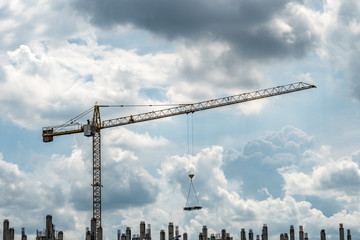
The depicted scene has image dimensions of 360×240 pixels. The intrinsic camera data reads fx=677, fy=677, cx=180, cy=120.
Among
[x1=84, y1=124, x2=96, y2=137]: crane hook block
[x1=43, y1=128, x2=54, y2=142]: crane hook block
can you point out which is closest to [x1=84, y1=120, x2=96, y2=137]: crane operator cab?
[x1=84, y1=124, x2=96, y2=137]: crane hook block

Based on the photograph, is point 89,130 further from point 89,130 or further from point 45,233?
point 45,233

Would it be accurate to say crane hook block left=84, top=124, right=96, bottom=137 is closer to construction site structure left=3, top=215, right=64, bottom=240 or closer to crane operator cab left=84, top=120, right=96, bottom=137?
crane operator cab left=84, top=120, right=96, bottom=137

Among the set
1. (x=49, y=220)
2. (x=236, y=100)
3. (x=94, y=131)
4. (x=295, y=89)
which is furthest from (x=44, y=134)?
(x=49, y=220)

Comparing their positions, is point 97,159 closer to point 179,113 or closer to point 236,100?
point 179,113

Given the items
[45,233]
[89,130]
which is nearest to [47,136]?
[89,130]

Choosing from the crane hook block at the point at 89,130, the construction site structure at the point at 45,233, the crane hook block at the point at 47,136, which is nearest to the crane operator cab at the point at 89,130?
the crane hook block at the point at 89,130

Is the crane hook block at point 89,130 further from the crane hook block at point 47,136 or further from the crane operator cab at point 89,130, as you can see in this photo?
the crane hook block at point 47,136

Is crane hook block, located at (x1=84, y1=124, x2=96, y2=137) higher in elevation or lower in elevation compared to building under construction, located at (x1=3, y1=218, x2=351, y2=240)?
higher

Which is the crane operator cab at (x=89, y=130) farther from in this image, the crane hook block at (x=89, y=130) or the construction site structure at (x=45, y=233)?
the construction site structure at (x=45, y=233)

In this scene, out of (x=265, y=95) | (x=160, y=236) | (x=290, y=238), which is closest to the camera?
(x=160, y=236)

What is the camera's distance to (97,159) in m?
150

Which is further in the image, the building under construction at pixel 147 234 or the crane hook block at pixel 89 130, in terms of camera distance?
the crane hook block at pixel 89 130

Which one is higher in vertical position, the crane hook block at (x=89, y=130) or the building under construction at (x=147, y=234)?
the crane hook block at (x=89, y=130)

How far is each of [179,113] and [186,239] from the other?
2151 inches
